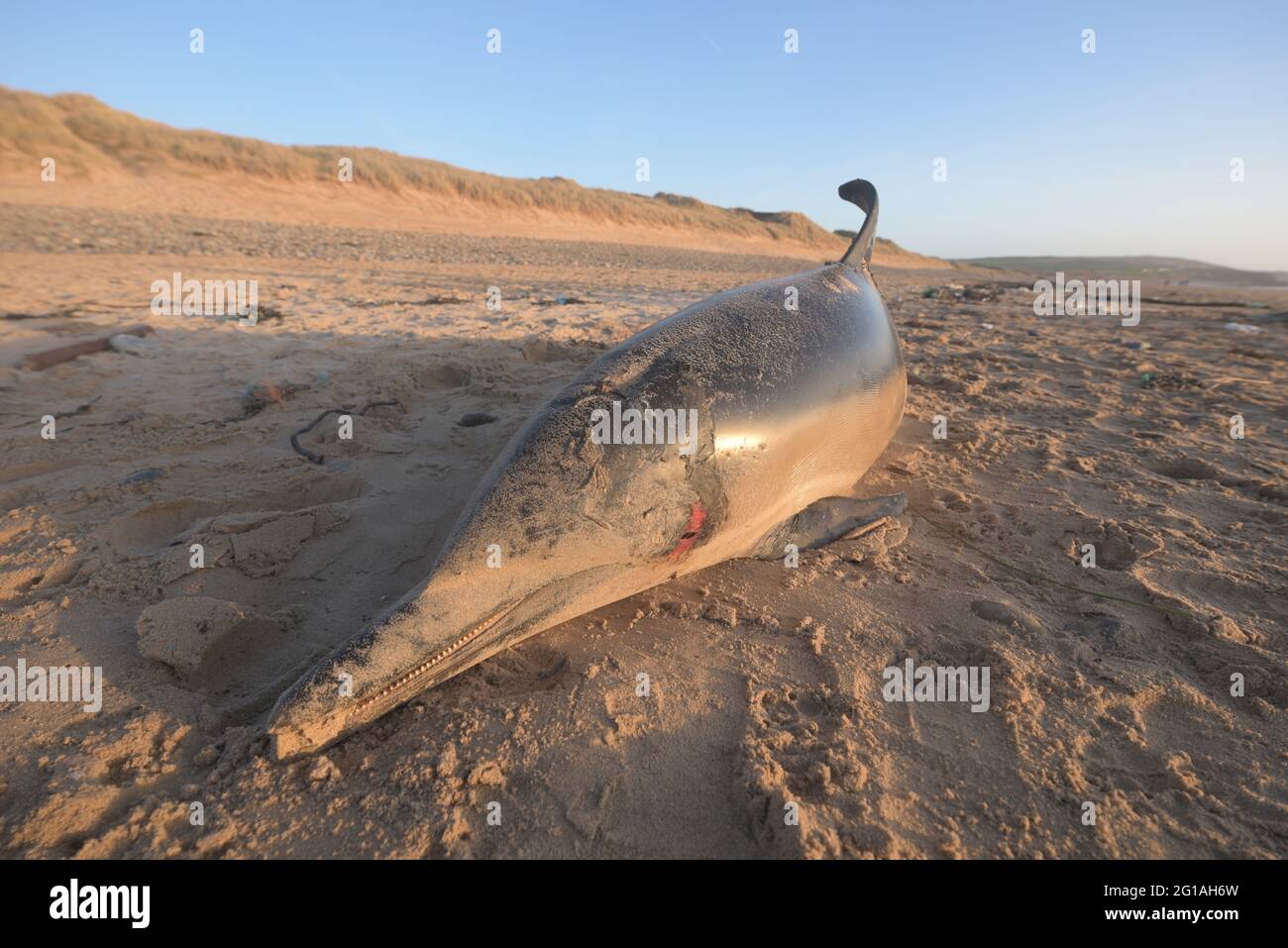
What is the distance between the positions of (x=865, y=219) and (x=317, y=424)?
4099mm

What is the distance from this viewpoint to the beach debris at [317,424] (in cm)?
356

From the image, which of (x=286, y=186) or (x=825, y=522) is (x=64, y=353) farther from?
Result: (x=286, y=186)

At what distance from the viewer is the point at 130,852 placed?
153cm

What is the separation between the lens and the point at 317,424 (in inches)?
156

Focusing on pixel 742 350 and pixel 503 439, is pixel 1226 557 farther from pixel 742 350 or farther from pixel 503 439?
pixel 503 439

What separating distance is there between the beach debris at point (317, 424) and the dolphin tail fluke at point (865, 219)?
3259mm

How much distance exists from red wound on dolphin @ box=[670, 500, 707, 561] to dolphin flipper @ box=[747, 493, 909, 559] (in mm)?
484

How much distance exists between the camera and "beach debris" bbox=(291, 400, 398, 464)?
3561mm
